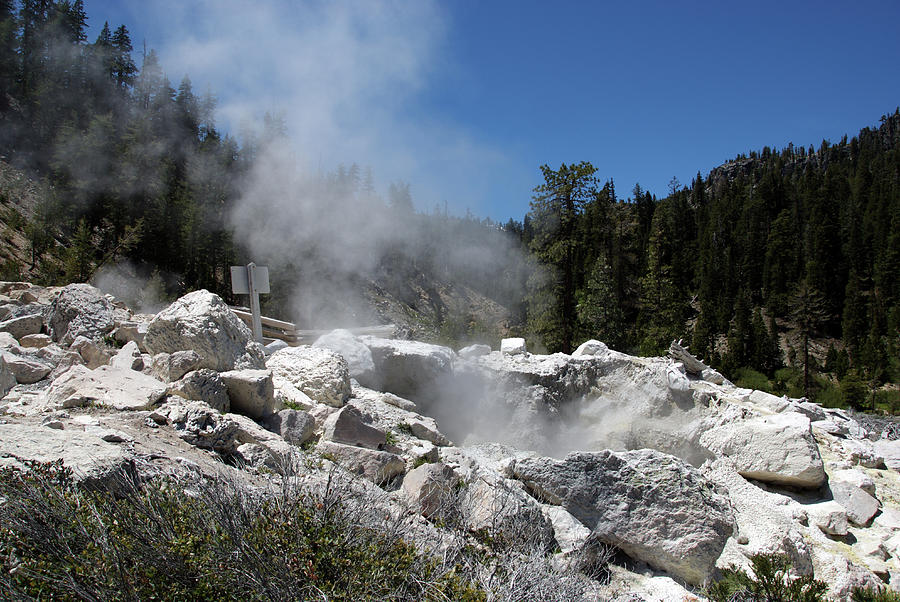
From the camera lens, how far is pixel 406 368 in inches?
274

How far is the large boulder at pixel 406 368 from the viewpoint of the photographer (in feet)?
22.7

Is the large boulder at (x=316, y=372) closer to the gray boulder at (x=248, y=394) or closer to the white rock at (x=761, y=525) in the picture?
the gray boulder at (x=248, y=394)

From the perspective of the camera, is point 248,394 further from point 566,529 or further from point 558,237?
point 558,237

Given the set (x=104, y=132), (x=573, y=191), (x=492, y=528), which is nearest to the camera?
(x=492, y=528)

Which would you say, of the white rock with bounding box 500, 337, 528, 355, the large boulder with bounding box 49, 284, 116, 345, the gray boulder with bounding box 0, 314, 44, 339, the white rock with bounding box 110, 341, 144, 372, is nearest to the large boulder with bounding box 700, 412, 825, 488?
the white rock with bounding box 500, 337, 528, 355

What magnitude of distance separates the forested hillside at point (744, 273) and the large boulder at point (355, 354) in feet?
27.9

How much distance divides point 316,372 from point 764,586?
13.8 feet

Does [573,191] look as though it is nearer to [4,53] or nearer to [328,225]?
[328,225]

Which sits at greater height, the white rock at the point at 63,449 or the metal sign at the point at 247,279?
the metal sign at the point at 247,279

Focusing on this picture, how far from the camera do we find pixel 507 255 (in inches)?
1153

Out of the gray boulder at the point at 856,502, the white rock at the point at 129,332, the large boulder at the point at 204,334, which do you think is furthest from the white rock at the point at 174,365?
the gray boulder at the point at 856,502

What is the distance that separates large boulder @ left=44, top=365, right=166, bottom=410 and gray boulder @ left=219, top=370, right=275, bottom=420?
531 millimetres

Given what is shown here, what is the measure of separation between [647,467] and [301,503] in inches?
114

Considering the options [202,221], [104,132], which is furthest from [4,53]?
[202,221]
